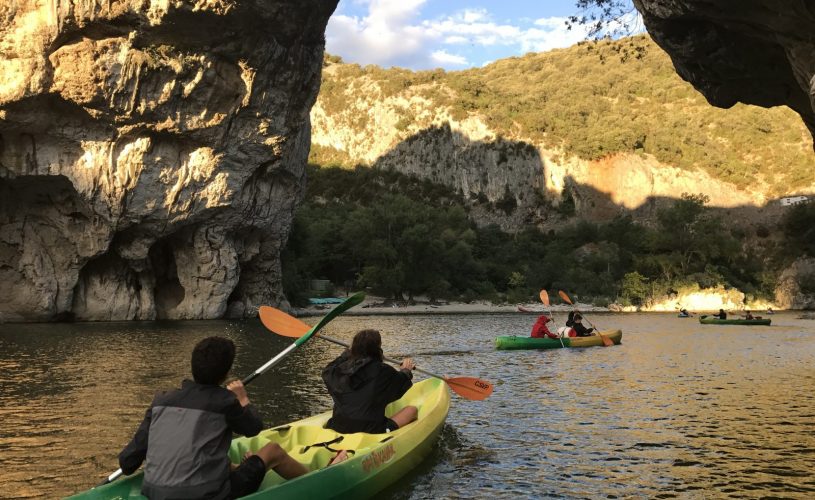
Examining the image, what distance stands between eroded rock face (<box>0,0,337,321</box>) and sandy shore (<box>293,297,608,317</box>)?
32.7ft

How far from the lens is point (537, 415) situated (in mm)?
10039

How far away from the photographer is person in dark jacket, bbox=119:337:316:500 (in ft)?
13.5

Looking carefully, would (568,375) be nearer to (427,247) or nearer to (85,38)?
(85,38)

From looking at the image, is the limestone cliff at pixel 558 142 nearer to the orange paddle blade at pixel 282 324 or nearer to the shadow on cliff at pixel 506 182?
the shadow on cliff at pixel 506 182

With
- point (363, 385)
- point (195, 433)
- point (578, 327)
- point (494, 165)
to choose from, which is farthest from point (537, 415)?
point (494, 165)

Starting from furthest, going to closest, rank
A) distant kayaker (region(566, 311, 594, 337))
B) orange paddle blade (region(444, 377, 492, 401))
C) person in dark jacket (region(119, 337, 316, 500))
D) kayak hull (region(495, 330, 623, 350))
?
distant kayaker (region(566, 311, 594, 337)) < kayak hull (region(495, 330, 623, 350)) < orange paddle blade (region(444, 377, 492, 401)) < person in dark jacket (region(119, 337, 316, 500))

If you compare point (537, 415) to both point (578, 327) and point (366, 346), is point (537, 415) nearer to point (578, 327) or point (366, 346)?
point (366, 346)

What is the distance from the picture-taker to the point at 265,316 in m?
8.62

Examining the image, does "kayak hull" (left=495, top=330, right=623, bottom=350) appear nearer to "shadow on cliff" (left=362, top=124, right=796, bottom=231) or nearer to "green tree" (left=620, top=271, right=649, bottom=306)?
"green tree" (left=620, top=271, right=649, bottom=306)

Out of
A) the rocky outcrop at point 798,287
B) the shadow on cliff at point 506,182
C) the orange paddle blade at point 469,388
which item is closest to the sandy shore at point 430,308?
the rocky outcrop at point 798,287

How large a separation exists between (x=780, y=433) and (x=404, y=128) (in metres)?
79.3

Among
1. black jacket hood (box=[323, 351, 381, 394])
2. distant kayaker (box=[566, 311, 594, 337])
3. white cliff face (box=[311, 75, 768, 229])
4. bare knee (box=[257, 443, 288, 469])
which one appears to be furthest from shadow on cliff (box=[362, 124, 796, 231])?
bare knee (box=[257, 443, 288, 469])

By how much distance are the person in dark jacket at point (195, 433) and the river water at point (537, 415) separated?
8.77 ft

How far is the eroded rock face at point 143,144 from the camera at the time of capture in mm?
25516
